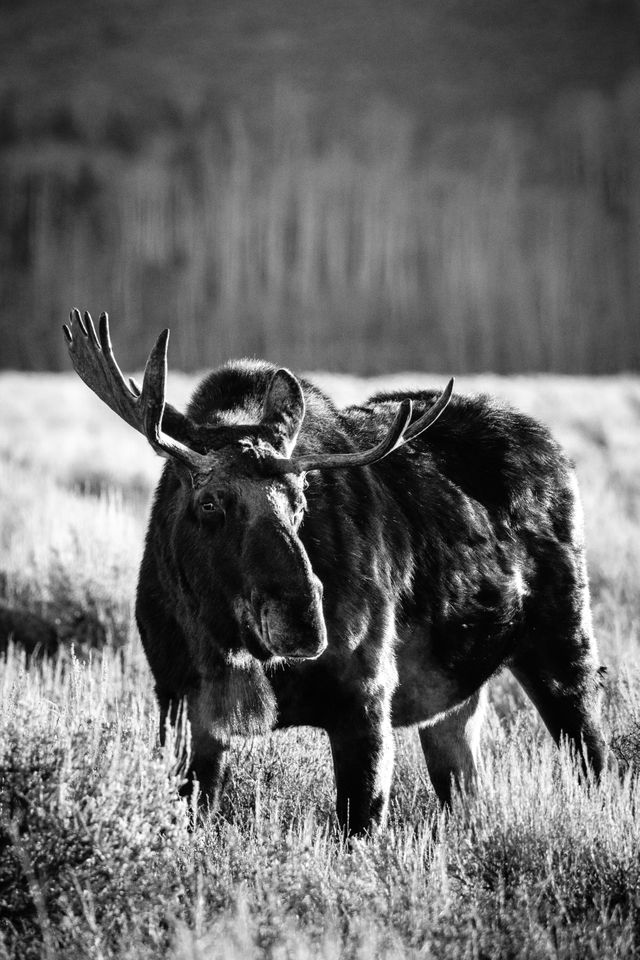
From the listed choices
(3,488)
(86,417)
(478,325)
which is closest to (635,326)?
(478,325)

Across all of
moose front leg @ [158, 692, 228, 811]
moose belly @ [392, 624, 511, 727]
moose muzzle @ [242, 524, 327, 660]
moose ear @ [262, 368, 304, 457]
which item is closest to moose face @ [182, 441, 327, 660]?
moose muzzle @ [242, 524, 327, 660]

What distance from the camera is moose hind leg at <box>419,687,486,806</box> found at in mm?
6020

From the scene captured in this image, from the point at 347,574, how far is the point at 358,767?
2.65ft

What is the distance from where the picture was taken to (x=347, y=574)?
188 inches

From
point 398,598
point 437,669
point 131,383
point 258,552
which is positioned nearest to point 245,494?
point 258,552

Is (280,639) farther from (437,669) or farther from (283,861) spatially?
(437,669)

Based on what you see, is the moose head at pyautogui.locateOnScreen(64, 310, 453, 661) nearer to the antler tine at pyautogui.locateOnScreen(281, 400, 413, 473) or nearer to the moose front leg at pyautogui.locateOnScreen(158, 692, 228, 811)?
the antler tine at pyautogui.locateOnScreen(281, 400, 413, 473)

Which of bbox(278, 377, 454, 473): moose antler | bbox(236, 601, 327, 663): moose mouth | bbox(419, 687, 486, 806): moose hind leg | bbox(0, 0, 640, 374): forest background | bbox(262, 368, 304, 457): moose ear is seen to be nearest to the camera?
bbox(236, 601, 327, 663): moose mouth

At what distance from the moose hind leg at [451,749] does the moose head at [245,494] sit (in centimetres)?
195

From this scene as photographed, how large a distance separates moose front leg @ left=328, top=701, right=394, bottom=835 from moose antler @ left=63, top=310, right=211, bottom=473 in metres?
1.24

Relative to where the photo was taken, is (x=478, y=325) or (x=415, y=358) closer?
(x=415, y=358)

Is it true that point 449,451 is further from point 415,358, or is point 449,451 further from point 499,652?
point 415,358

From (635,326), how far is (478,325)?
23.0m

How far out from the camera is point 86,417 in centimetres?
2497
